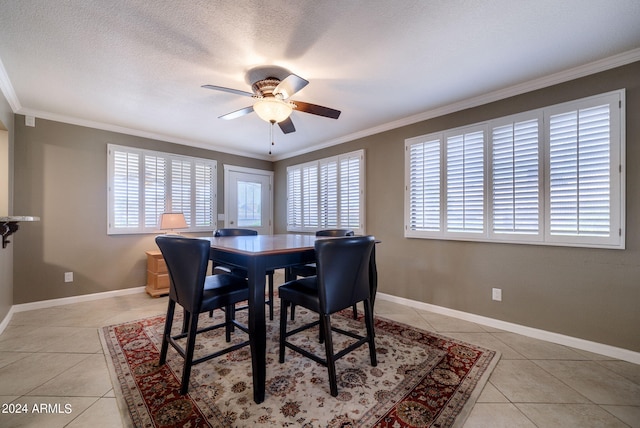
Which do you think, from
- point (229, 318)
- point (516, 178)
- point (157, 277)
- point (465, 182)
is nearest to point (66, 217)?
point (157, 277)

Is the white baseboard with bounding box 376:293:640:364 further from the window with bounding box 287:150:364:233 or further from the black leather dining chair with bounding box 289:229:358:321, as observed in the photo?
the window with bounding box 287:150:364:233

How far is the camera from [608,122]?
7.04ft

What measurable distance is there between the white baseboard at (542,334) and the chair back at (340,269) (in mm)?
1782

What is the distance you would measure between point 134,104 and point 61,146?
1.32 metres

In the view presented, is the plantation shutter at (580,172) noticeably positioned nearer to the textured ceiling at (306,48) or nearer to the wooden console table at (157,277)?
the textured ceiling at (306,48)

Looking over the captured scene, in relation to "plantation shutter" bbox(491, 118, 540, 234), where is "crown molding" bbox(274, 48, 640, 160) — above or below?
above

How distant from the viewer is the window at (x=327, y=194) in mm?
4031

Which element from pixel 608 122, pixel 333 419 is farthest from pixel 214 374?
pixel 608 122

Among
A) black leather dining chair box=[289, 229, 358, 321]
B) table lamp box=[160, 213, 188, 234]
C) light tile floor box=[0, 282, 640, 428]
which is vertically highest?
table lamp box=[160, 213, 188, 234]

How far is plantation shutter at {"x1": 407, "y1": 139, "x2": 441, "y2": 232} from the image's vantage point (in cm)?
315

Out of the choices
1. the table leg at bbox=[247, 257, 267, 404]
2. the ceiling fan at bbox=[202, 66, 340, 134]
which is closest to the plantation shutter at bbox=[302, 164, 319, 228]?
the ceiling fan at bbox=[202, 66, 340, 134]

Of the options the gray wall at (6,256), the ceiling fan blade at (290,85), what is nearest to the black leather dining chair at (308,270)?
the ceiling fan blade at (290,85)

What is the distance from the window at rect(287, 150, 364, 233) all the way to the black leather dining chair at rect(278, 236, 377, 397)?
2.16 m

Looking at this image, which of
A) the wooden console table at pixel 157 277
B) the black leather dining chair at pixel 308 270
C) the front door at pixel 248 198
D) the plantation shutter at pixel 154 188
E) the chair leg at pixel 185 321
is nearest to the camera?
the chair leg at pixel 185 321
